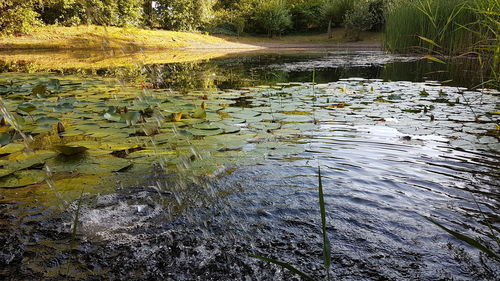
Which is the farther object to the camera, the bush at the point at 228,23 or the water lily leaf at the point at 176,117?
the bush at the point at 228,23

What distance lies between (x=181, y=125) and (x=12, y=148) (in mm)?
1167

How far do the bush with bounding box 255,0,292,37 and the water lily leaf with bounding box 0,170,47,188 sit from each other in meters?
22.9

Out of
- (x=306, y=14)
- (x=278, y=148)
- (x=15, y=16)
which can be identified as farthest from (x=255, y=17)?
(x=278, y=148)

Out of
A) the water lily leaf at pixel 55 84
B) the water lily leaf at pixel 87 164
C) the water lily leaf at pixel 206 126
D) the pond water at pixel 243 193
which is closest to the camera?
the pond water at pixel 243 193

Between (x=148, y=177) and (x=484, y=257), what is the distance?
1.55 meters

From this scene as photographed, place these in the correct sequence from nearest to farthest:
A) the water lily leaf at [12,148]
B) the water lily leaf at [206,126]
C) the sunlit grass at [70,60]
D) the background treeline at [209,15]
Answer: the water lily leaf at [12,148]
the water lily leaf at [206,126]
the sunlit grass at [70,60]
the background treeline at [209,15]

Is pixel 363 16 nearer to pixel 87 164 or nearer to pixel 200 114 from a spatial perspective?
pixel 200 114

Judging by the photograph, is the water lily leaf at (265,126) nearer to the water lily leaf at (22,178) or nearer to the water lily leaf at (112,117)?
the water lily leaf at (112,117)

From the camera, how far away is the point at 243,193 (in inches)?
65.1

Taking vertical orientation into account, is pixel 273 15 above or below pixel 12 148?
above

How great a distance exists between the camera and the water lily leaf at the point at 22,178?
1.64 meters

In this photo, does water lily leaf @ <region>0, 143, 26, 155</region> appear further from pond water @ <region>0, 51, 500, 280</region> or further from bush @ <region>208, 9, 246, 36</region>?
bush @ <region>208, 9, 246, 36</region>

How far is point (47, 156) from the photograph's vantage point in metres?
2.01

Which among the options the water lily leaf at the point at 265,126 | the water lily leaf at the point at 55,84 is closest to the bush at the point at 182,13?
the water lily leaf at the point at 55,84
